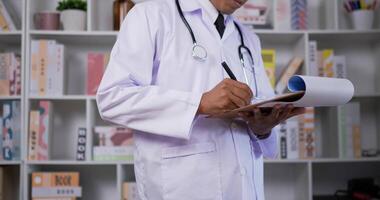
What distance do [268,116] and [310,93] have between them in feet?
0.64

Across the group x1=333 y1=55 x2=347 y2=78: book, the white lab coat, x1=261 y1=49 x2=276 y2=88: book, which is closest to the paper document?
the white lab coat

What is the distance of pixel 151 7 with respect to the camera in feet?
3.58

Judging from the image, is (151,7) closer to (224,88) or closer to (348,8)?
(224,88)

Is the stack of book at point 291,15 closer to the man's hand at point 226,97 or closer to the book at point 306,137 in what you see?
the book at point 306,137

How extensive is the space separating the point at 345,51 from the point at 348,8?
28cm

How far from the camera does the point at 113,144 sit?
2143 millimetres

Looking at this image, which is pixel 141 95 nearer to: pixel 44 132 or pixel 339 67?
pixel 44 132

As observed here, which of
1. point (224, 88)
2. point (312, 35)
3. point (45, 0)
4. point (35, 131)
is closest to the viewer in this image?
point (224, 88)

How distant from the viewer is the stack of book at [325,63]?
219 cm

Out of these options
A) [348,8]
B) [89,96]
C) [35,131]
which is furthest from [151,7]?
[348,8]

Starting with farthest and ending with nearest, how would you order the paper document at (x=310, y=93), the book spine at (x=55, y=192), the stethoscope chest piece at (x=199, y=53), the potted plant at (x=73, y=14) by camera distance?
the potted plant at (x=73, y=14)
the book spine at (x=55, y=192)
the stethoscope chest piece at (x=199, y=53)
the paper document at (x=310, y=93)

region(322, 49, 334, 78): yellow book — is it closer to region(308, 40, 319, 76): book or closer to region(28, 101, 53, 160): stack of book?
region(308, 40, 319, 76): book

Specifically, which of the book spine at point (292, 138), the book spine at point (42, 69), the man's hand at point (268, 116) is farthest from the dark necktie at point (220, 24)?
the book spine at point (42, 69)

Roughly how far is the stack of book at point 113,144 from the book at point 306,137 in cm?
90
